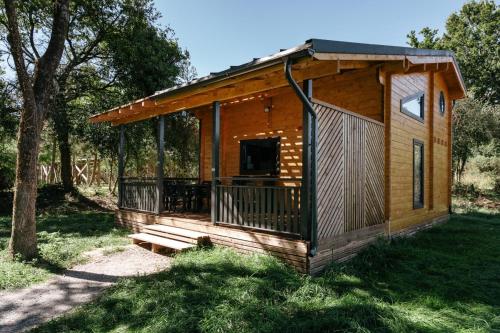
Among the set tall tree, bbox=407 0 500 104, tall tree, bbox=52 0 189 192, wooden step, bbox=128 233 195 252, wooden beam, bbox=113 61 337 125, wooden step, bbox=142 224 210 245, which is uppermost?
tall tree, bbox=407 0 500 104

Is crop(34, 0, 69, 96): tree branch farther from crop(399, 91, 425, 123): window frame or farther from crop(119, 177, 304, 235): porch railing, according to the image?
crop(399, 91, 425, 123): window frame

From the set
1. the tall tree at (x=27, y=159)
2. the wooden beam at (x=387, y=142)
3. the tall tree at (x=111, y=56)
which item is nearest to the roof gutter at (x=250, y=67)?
the tall tree at (x=27, y=159)

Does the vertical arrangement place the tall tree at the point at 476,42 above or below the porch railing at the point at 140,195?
above

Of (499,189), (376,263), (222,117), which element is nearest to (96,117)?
(222,117)

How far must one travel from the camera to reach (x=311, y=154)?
447 cm

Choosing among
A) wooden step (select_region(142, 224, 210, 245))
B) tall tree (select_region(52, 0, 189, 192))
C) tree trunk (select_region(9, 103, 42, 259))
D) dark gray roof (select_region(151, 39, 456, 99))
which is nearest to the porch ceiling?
dark gray roof (select_region(151, 39, 456, 99))

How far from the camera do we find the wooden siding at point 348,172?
471cm

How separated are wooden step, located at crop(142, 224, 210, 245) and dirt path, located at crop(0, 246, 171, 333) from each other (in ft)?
1.64

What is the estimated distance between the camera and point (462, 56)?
81.3 ft

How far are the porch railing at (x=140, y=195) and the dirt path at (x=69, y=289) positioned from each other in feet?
5.91

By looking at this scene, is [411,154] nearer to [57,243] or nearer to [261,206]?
[261,206]

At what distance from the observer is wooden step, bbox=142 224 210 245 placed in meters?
5.68

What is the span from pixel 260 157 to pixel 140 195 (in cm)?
331

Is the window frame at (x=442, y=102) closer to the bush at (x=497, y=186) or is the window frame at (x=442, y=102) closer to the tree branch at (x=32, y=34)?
the bush at (x=497, y=186)
